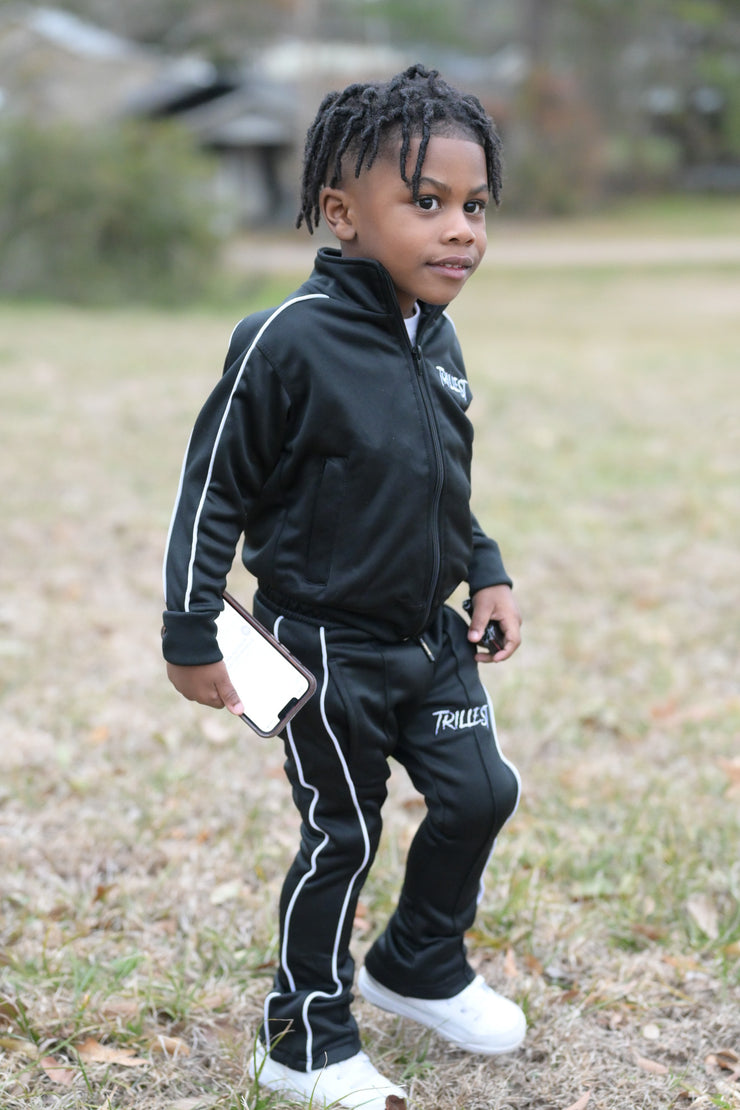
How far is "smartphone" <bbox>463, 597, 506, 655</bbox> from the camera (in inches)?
94.3

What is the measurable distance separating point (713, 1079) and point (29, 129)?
686 inches

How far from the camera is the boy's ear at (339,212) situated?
2.12 m

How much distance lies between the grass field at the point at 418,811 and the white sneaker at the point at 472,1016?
0.20 ft

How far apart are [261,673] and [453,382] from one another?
0.63 metres

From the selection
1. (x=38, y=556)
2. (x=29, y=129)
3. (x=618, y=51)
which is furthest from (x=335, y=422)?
(x=618, y=51)

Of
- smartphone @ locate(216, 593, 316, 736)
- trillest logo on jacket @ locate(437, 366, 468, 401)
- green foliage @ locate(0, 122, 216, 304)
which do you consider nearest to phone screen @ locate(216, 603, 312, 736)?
smartphone @ locate(216, 593, 316, 736)

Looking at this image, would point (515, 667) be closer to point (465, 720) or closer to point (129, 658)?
point (129, 658)

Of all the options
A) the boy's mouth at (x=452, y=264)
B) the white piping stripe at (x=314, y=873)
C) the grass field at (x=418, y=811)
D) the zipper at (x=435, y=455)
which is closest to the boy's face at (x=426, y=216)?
the boy's mouth at (x=452, y=264)

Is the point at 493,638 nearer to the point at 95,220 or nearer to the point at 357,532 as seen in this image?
the point at 357,532

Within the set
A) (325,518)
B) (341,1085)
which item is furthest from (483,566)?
(341,1085)

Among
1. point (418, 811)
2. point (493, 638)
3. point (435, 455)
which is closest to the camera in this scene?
point (435, 455)

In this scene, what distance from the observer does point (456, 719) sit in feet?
7.43

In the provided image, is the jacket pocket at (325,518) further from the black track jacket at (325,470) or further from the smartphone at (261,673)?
the smartphone at (261,673)

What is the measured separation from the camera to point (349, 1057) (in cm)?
229
